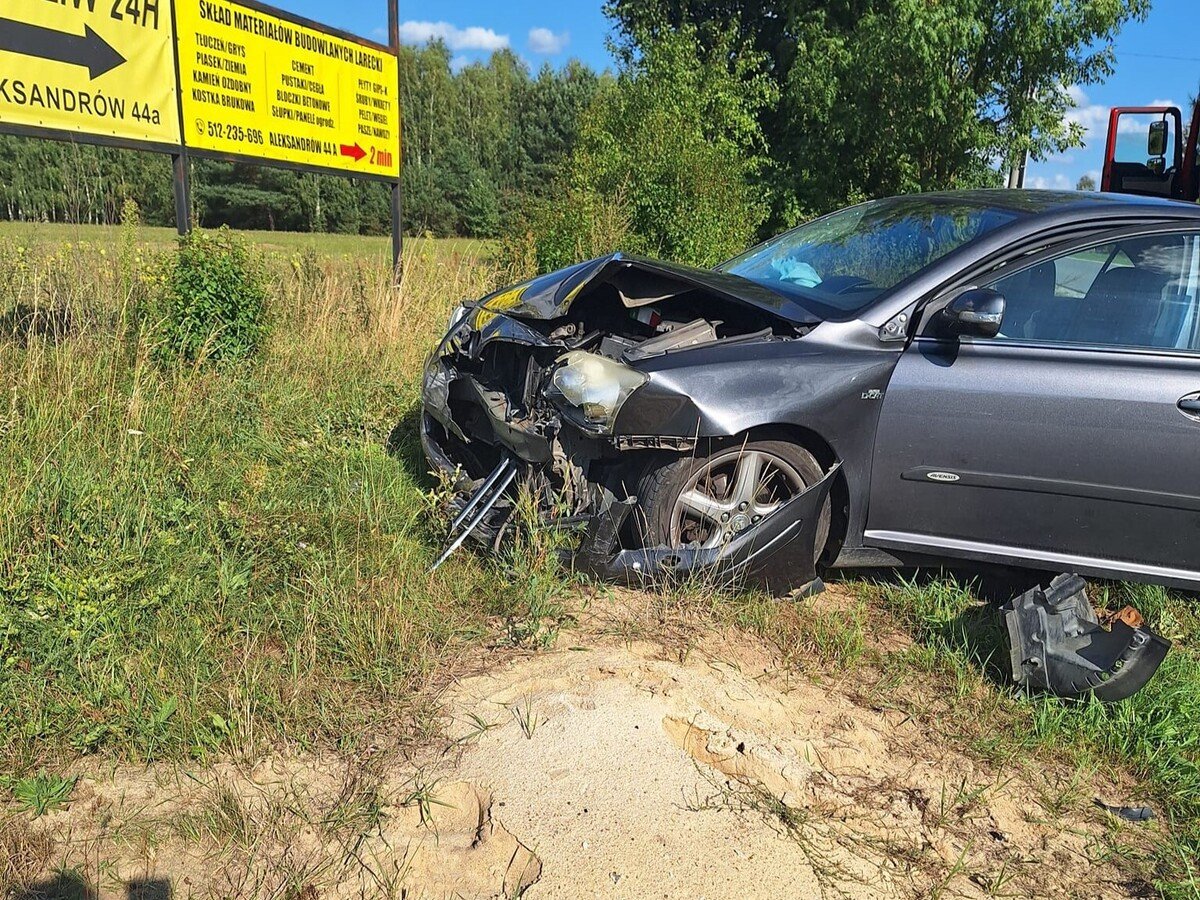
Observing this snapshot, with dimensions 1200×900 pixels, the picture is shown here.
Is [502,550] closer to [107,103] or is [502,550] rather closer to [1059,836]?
[1059,836]

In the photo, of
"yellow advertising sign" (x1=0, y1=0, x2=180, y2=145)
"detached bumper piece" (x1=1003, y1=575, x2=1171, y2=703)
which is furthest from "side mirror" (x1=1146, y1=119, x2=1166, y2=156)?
"yellow advertising sign" (x1=0, y1=0, x2=180, y2=145)

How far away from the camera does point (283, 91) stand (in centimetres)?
763

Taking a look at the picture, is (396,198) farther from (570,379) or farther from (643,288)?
(570,379)

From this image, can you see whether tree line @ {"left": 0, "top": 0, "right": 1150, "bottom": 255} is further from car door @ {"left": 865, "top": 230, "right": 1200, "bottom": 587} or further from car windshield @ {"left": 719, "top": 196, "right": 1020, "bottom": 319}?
car door @ {"left": 865, "top": 230, "right": 1200, "bottom": 587}

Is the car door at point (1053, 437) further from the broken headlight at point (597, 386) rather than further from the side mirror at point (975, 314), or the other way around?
the broken headlight at point (597, 386)

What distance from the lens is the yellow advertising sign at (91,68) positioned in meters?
5.62

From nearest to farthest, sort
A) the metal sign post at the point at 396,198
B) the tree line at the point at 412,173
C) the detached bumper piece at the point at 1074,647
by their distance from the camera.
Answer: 1. the detached bumper piece at the point at 1074,647
2. the tree line at the point at 412,173
3. the metal sign post at the point at 396,198

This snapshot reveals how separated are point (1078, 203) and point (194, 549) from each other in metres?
3.92

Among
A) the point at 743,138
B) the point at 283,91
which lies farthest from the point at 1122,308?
the point at 743,138

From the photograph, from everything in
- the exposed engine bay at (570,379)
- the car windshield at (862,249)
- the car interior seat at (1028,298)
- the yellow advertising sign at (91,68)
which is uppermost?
the yellow advertising sign at (91,68)

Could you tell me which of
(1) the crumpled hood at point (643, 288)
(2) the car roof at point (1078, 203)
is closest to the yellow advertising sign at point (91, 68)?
(1) the crumpled hood at point (643, 288)

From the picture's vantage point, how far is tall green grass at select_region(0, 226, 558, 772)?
2791 mm

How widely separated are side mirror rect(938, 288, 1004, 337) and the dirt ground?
1450 millimetres

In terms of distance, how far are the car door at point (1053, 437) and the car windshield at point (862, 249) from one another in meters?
0.34
